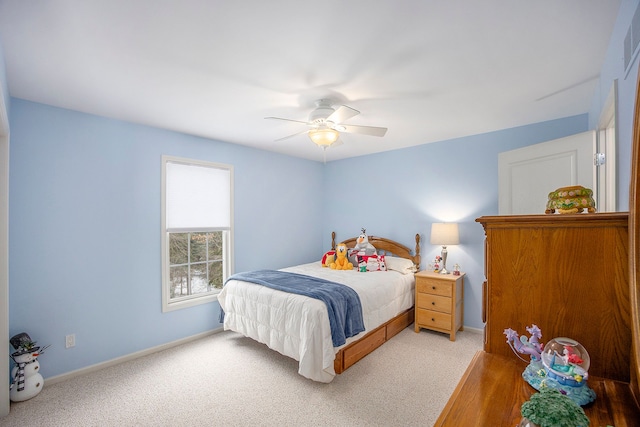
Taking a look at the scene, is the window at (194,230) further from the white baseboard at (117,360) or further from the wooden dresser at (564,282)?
the wooden dresser at (564,282)

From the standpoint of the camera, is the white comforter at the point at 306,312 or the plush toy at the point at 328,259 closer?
the white comforter at the point at 306,312

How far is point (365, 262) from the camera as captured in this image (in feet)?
13.7

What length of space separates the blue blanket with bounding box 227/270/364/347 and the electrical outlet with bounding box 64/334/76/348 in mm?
1659

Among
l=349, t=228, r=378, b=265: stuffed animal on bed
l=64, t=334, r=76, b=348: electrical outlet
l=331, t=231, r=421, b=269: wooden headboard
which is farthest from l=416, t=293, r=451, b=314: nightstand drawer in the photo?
l=64, t=334, r=76, b=348: electrical outlet

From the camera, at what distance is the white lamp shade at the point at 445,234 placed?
3691 millimetres

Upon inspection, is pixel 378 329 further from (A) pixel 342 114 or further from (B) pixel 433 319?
(A) pixel 342 114

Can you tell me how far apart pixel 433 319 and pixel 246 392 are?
7.63ft

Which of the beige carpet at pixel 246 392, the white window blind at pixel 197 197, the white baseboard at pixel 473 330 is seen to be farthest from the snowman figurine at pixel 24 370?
the white baseboard at pixel 473 330

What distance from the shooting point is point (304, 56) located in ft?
6.29

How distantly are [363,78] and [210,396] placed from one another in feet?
9.37

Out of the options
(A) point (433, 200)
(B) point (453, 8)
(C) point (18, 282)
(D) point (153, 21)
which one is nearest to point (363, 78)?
(B) point (453, 8)

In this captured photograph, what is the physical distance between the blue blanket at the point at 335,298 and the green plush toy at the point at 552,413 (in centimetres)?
195

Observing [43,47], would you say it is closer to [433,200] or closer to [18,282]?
[18,282]

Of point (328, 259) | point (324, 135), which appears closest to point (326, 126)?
point (324, 135)
